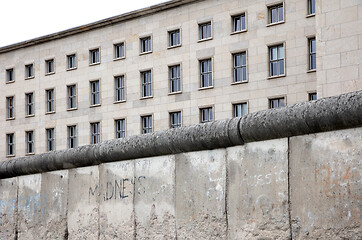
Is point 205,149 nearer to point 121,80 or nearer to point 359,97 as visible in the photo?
point 359,97

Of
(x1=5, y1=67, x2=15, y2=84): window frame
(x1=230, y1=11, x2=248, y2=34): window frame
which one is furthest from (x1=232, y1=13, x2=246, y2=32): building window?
(x1=5, y1=67, x2=15, y2=84): window frame

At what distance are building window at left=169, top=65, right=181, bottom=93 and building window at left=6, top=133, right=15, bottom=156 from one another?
18.9 m

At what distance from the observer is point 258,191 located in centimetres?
691

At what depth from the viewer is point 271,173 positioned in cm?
681

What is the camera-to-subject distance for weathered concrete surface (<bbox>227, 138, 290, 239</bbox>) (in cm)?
668

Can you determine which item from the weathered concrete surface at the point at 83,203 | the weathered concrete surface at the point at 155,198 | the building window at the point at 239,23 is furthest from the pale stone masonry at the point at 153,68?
the weathered concrete surface at the point at 155,198

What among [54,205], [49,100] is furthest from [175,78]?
[54,205]

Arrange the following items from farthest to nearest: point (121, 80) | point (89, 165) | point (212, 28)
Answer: point (121, 80) → point (212, 28) → point (89, 165)

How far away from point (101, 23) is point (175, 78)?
27.0ft

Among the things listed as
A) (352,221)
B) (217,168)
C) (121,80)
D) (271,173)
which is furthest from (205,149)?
(121,80)

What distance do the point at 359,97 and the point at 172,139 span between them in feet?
8.79

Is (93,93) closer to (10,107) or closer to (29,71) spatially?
(29,71)

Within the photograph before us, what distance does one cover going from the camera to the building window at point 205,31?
47938 mm

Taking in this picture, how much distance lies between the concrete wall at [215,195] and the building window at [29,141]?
51008 mm
